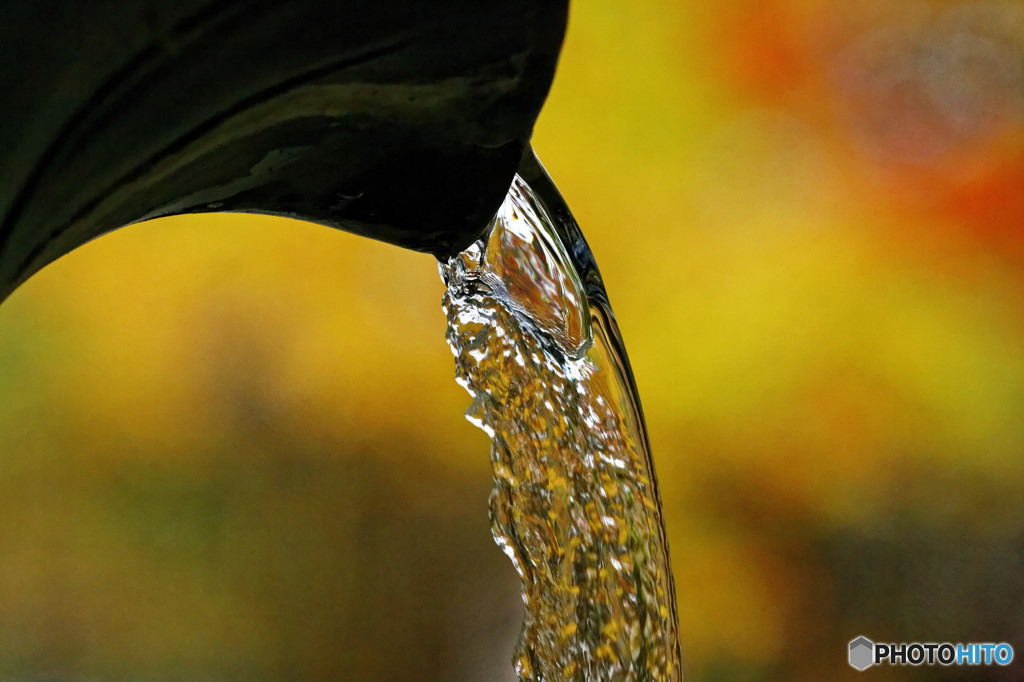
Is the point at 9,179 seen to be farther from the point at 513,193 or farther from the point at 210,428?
the point at 210,428

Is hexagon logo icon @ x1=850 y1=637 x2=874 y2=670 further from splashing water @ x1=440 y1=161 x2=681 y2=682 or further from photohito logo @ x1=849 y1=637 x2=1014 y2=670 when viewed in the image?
splashing water @ x1=440 y1=161 x2=681 y2=682

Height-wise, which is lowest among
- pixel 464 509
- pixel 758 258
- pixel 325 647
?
pixel 325 647

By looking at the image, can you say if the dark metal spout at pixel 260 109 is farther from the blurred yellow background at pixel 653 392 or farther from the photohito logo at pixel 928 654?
the photohito logo at pixel 928 654

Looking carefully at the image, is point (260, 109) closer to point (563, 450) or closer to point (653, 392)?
point (563, 450)

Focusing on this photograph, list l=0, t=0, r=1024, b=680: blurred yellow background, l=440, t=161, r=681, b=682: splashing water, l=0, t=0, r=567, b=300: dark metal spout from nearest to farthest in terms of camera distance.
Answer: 1. l=0, t=0, r=567, b=300: dark metal spout
2. l=440, t=161, r=681, b=682: splashing water
3. l=0, t=0, r=1024, b=680: blurred yellow background

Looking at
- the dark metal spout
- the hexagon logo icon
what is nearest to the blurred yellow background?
the hexagon logo icon

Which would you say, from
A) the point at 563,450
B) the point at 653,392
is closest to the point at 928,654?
the point at 653,392

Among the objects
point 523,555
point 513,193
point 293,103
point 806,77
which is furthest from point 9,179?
point 806,77
